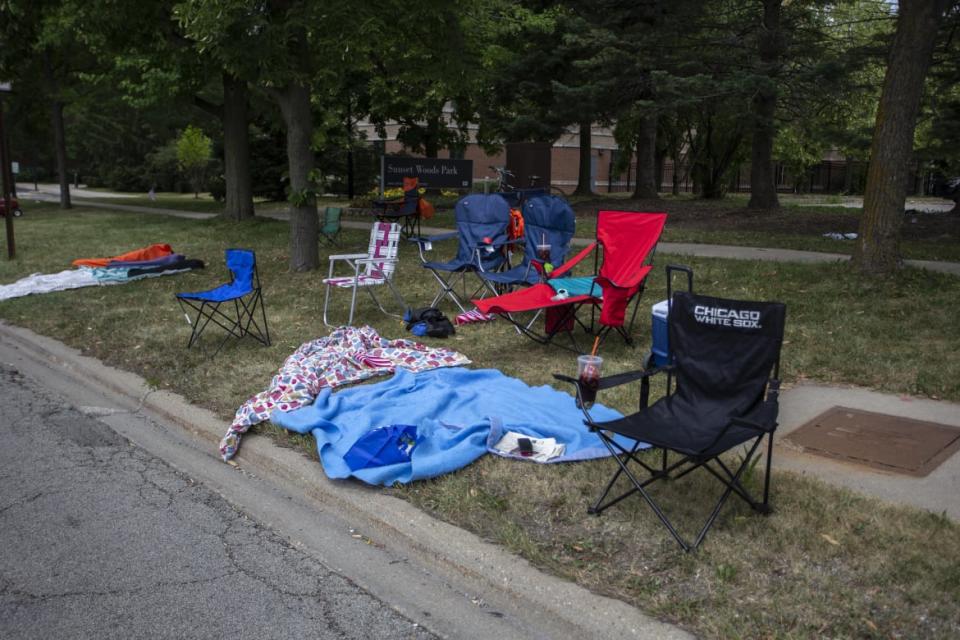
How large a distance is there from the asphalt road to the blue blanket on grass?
29.4 inches

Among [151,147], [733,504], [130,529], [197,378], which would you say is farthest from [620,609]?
[151,147]

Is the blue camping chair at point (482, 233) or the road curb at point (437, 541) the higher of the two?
the blue camping chair at point (482, 233)

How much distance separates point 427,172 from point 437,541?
14165mm

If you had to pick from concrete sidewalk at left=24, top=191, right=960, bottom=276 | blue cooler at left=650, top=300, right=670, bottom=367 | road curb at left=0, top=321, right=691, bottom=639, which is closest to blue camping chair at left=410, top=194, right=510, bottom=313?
blue cooler at left=650, top=300, right=670, bottom=367

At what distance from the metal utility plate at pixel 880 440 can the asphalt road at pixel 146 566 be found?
9.43 ft

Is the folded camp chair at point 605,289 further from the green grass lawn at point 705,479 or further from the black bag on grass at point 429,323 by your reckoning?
the black bag on grass at point 429,323

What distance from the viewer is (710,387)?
4.20m

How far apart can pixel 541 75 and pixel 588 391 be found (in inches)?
670

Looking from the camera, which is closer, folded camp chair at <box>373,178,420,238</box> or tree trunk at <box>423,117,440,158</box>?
folded camp chair at <box>373,178,420,238</box>

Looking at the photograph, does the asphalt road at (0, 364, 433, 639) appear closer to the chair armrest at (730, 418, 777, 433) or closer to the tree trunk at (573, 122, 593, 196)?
the chair armrest at (730, 418, 777, 433)

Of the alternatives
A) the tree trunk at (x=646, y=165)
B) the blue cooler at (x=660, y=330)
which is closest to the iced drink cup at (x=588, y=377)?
the blue cooler at (x=660, y=330)

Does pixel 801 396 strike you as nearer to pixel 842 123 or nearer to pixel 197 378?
pixel 197 378

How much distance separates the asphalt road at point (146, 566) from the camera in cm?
332

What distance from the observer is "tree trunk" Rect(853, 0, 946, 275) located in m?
8.60
